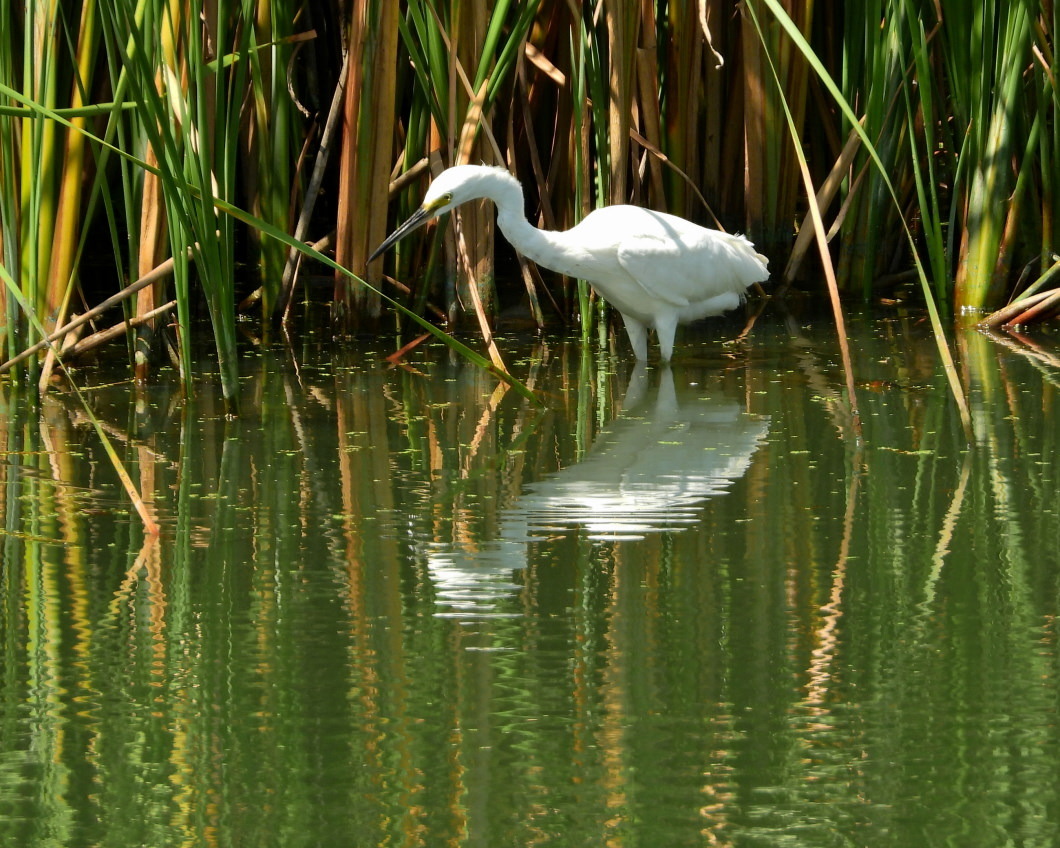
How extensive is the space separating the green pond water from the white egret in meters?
0.74

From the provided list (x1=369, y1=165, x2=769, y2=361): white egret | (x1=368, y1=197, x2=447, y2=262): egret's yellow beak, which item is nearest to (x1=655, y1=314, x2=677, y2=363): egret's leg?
(x1=369, y1=165, x2=769, y2=361): white egret

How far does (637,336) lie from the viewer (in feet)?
18.3

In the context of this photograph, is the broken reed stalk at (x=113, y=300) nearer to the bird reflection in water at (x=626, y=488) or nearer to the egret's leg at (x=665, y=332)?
the bird reflection in water at (x=626, y=488)

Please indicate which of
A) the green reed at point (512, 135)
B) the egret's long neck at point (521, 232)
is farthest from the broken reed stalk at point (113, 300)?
the egret's long neck at point (521, 232)

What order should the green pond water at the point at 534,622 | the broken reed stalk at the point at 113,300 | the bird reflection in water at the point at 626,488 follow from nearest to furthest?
1. the green pond water at the point at 534,622
2. the bird reflection in water at the point at 626,488
3. the broken reed stalk at the point at 113,300

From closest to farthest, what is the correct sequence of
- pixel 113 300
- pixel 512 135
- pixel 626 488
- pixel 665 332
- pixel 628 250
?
pixel 626 488 < pixel 113 300 < pixel 628 250 < pixel 665 332 < pixel 512 135

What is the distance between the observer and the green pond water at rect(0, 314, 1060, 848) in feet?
6.70

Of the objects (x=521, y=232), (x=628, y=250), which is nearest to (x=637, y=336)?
(x=628, y=250)

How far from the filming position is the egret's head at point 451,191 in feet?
16.4

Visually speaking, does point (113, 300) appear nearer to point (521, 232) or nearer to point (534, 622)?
point (521, 232)

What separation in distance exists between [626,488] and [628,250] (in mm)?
1651

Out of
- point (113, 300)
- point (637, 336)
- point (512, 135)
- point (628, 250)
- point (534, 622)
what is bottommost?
point (534, 622)

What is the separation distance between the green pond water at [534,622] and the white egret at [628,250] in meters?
0.74

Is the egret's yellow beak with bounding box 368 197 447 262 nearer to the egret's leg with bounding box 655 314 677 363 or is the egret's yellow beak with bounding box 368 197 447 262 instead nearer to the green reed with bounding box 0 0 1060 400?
the green reed with bounding box 0 0 1060 400
